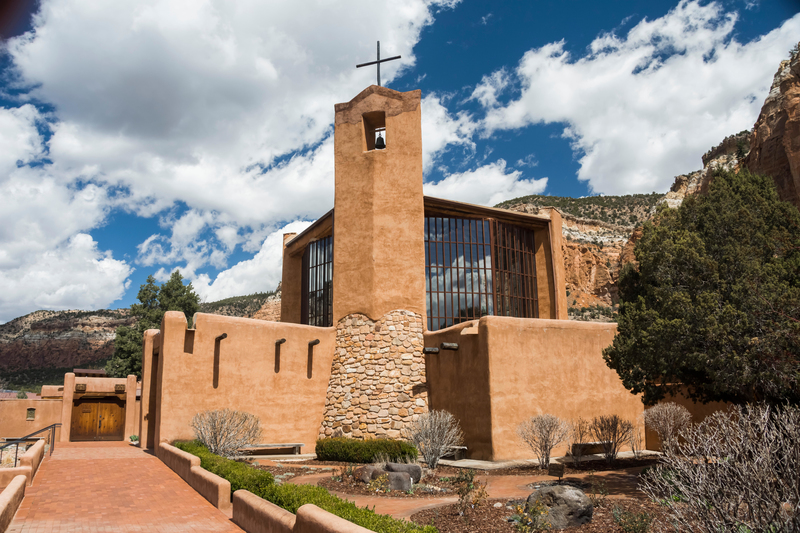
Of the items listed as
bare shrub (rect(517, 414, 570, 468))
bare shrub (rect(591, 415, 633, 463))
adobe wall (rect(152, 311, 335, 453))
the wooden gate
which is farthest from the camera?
the wooden gate

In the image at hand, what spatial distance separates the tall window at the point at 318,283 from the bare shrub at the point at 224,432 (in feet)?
24.3

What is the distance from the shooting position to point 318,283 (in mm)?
21703

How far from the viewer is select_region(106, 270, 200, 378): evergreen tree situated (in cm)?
3391

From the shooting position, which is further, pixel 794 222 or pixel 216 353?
pixel 216 353

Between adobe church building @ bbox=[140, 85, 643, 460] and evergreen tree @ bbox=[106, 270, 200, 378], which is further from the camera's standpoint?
evergreen tree @ bbox=[106, 270, 200, 378]

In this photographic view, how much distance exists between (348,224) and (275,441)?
743cm

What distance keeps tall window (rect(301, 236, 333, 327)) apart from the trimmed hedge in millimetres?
6023

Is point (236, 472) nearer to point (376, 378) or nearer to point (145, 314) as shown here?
point (376, 378)

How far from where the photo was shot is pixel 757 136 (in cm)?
3183

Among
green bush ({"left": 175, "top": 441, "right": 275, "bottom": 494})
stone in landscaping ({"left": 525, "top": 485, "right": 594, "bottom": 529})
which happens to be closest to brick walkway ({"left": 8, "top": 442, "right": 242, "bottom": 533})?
green bush ({"left": 175, "top": 441, "right": 275, "bottom": 494})

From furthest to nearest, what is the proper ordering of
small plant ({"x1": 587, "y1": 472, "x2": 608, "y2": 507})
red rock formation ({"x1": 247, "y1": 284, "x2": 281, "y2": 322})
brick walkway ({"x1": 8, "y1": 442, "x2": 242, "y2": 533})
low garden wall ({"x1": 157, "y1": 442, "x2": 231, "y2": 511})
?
red rock formation ({"x1": 247, "y1": 284, "x2": 281, "y2": 322}) → low garden wall ({"x1": 157, "y1": 442, "x2": 231, "y2": 511}) → small plant ({"x1": 587, "y1": 472, "x2": 608, "y2": 507}) → brick walkway ({"x1": 8, "y1": 442, "x2": 242, "y2": 533})

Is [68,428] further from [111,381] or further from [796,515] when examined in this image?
[796,515]

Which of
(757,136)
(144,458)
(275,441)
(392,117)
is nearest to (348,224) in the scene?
(392,117)

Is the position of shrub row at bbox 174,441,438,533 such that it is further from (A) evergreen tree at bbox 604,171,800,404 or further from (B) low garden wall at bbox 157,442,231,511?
(A) evergreen tree at bbox 604,171,800,404
